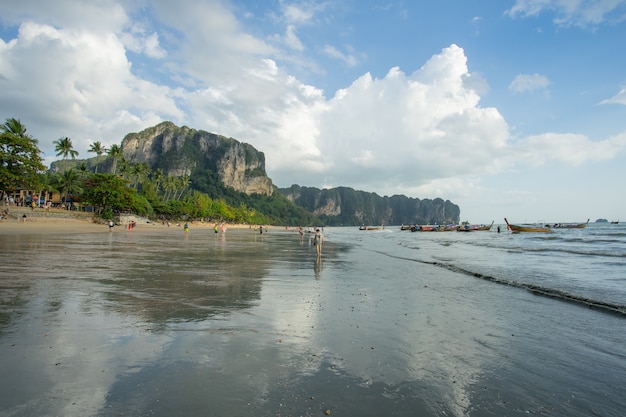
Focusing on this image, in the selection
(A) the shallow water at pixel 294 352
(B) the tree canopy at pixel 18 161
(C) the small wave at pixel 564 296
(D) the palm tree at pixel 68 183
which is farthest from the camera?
(D) the palm tree at pixel 68 183

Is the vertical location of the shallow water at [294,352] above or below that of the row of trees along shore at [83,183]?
below

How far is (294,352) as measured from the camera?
18.3 feet

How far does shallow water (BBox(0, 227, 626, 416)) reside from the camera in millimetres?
4012

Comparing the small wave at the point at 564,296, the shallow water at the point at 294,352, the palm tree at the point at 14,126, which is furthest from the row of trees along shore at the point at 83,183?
the small wave at the point at 564,296

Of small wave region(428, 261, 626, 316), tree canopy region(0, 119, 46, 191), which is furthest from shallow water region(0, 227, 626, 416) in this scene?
tree canopy region(0, 119, 46, 191)

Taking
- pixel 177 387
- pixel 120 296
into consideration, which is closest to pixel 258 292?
pixel 120 296

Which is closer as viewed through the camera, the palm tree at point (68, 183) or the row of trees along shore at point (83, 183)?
the row of trees along shore at point (83, 183)

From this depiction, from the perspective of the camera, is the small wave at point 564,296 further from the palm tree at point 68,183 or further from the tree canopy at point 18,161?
the palm tree at point 68,183

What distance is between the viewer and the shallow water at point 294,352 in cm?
401

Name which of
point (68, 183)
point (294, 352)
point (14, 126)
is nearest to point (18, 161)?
point (14, 126)

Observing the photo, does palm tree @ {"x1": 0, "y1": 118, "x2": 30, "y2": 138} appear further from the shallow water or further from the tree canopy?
the shallow water

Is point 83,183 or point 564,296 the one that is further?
point 83,183

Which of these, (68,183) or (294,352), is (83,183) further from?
(294,352)

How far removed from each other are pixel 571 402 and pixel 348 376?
2.82 metres
